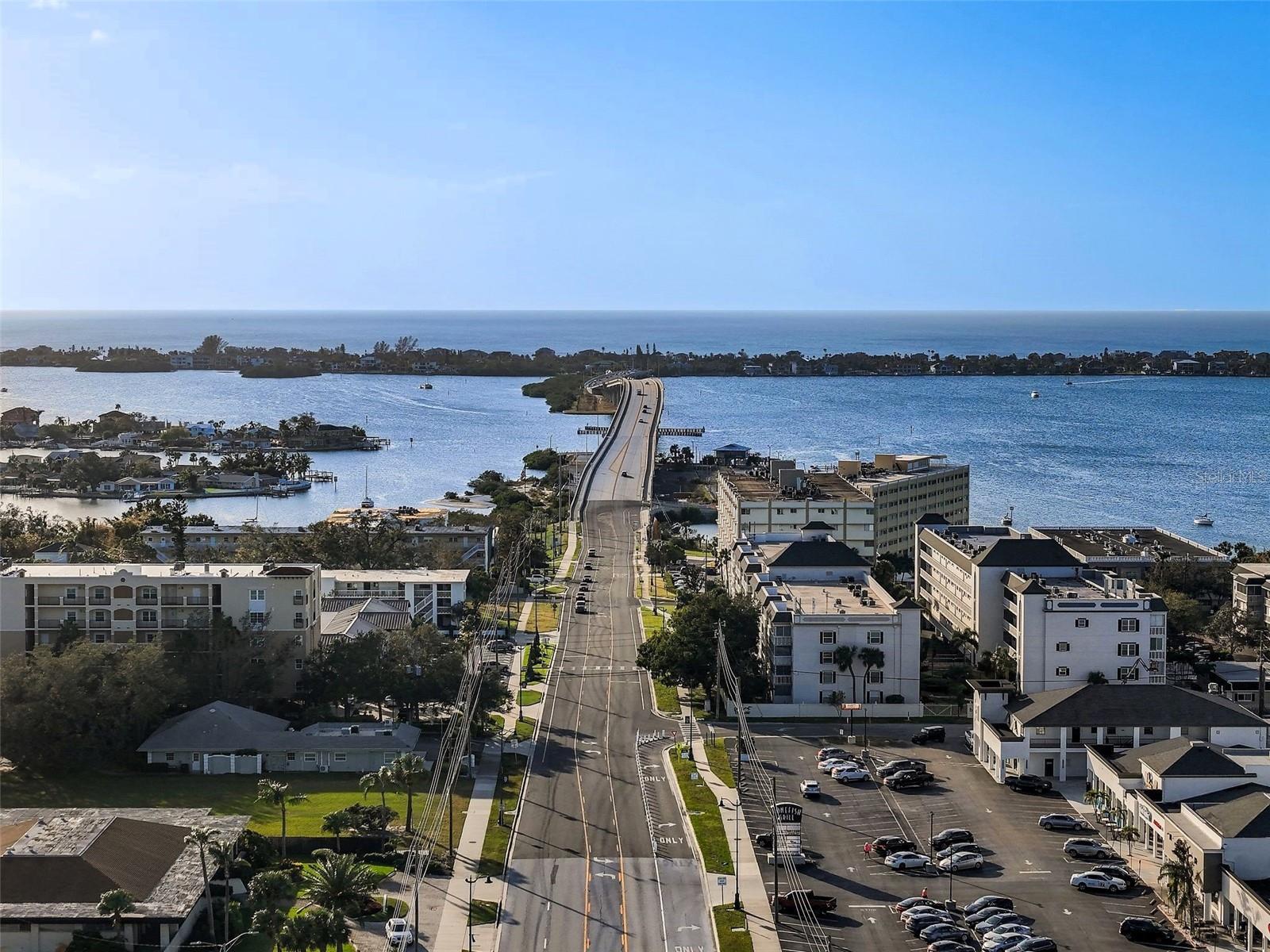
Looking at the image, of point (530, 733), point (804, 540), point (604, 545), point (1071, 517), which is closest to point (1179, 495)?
point (1071, 517)

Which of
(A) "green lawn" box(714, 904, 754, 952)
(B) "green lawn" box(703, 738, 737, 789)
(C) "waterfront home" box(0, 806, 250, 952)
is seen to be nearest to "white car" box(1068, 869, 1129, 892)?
(A) "green lawn" box(714, 904, 754, 952)

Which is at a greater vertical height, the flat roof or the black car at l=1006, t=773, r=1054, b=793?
the flat roof

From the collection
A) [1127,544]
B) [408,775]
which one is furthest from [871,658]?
[1127,544]

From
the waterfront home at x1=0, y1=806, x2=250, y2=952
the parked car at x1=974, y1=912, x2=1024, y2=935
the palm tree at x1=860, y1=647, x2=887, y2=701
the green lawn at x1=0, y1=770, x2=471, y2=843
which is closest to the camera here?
the waterfront home at x1=0, y1=806, x2=250, y2=952

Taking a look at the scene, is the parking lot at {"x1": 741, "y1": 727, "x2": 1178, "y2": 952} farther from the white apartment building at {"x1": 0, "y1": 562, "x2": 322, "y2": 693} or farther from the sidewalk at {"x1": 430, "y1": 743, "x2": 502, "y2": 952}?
the white apartment building at {"x1": 0, "y1": 562, "x2": 322, "y2": 693}

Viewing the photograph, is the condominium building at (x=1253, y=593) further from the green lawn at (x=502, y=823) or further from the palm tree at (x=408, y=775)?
the palm tree at (x=408, y=775)

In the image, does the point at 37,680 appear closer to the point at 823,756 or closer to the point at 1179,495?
the point at 823,756

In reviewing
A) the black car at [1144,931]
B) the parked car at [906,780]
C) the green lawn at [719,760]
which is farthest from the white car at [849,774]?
the black car at [1144,931]

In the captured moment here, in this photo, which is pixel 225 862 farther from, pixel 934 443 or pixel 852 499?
pixel 934 443
